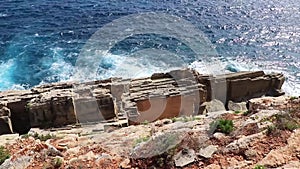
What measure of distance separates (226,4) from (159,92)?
34.9 m

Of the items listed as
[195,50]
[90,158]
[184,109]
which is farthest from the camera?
[195,50]

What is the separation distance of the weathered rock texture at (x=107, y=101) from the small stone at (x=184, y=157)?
1310 centimetres

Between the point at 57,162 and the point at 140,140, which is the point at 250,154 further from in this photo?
the point at 57,162

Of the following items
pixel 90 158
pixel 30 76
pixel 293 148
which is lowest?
pixel 30 76

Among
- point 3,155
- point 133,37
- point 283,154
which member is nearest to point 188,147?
point 283,154

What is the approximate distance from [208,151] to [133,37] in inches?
1427

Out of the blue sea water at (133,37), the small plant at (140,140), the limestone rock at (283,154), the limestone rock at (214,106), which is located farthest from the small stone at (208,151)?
the blue sea water at (133,37)

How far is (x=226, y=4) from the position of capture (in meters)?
60.5

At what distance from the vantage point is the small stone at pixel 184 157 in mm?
14242

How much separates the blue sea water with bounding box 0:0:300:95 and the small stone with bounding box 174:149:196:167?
27.1m

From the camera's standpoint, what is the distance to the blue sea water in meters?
42.8

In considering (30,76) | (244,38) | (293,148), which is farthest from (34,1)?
(293,148)

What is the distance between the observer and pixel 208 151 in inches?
573

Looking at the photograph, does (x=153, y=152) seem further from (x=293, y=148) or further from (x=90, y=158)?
(x=293, y=148)
